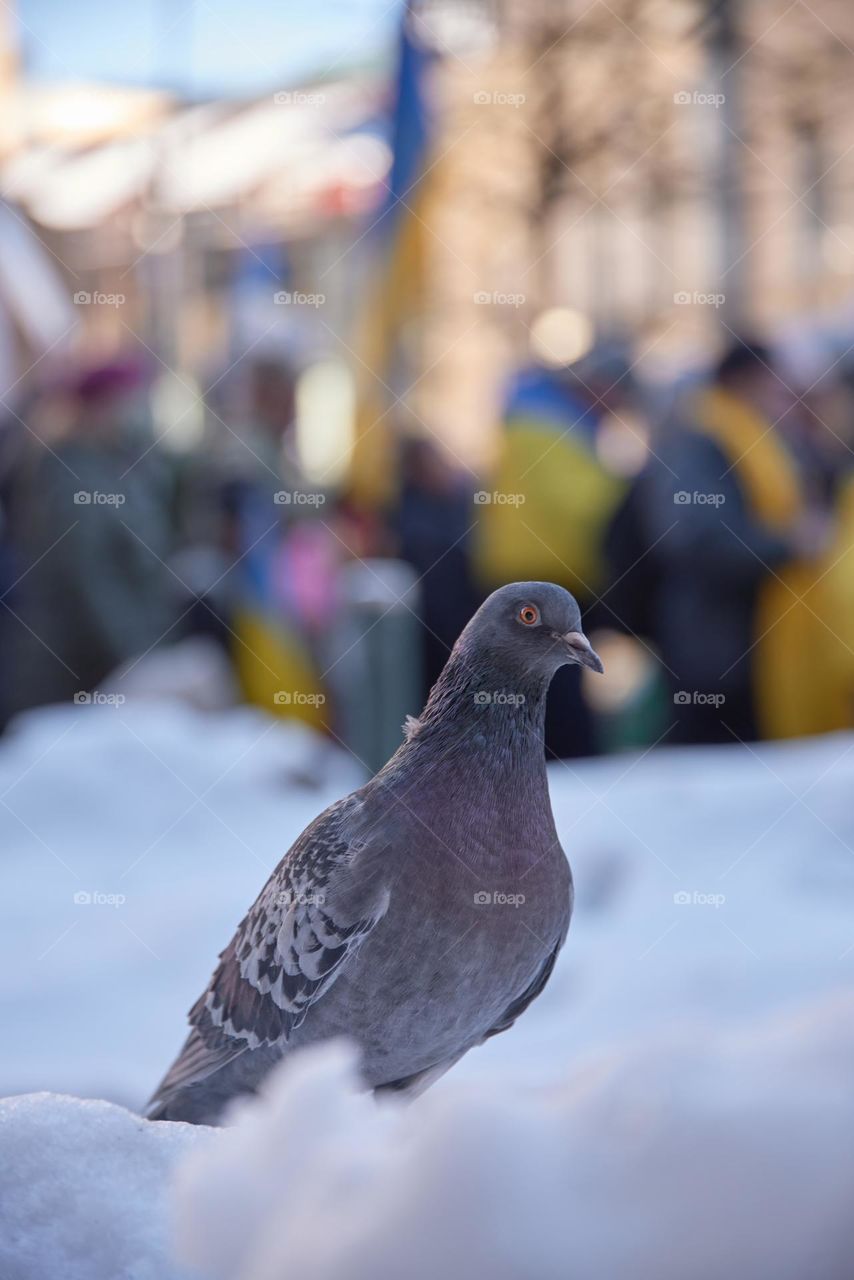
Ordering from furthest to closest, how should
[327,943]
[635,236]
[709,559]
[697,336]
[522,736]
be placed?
[635,236], [697,336], [709,559], [327,943], [522,736]

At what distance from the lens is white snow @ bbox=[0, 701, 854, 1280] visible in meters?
1.10

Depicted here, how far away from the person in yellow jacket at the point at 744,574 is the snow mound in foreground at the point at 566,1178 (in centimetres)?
411

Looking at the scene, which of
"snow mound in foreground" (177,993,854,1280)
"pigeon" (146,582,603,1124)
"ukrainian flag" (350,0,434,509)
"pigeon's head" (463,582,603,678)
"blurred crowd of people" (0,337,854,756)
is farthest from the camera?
"ukrainian flag" (350,0,434,509)

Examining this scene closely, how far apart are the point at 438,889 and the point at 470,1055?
3.90ft

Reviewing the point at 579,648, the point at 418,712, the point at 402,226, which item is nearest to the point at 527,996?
the point at 579,648

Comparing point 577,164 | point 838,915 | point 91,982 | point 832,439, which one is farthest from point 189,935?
point 577,164

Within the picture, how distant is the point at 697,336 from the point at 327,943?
65.1ft

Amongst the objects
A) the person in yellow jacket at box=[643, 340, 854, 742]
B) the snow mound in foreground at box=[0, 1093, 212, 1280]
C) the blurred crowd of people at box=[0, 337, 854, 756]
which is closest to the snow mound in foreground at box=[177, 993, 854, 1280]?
the snow mound in foreground at box=[0, 1093, 212, 1280]

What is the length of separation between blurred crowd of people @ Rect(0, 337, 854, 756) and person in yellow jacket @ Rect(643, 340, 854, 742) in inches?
0.4

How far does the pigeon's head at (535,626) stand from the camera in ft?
5.59

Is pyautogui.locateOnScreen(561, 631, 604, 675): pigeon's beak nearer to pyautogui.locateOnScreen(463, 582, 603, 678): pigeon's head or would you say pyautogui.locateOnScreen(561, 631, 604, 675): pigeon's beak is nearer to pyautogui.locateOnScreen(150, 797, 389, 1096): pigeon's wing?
pyautogui.locateOnScreen(463, 582, 603, 678): pigeon's head

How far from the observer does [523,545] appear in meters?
5.66

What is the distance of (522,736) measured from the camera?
6.18 ft

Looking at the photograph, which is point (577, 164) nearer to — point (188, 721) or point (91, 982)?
point (188, 721)
